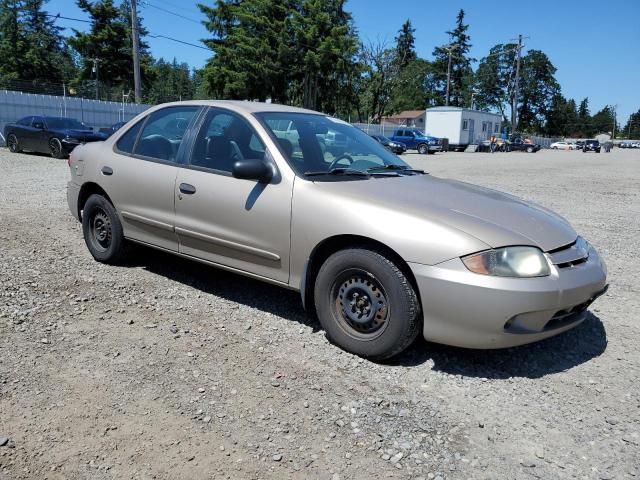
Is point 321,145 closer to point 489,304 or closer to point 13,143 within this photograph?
point 489,304

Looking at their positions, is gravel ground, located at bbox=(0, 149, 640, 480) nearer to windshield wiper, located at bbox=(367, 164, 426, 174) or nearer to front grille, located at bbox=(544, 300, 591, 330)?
front grille, located at bbox=(544, 300, 591, 330)

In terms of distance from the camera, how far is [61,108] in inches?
1032

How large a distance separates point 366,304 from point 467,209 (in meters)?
0.89

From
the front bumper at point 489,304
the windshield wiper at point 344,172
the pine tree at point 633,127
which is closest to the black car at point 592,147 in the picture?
the windshield wiper at point 344,172

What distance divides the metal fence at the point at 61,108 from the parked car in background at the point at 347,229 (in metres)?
22.9

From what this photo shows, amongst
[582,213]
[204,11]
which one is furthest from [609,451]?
[204,11]

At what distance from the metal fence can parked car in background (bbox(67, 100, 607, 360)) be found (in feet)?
75.1

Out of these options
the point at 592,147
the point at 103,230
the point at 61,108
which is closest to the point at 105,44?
the point at 61,108

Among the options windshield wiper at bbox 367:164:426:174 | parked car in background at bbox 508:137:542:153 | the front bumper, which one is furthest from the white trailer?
the front bumper

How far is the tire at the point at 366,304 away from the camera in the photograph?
10.5 ft

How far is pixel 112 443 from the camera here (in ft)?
8.33

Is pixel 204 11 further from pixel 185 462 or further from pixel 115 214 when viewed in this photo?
pixel 185 462

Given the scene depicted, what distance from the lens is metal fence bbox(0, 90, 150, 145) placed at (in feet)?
78.9

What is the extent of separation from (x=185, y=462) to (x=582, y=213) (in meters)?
9.35
